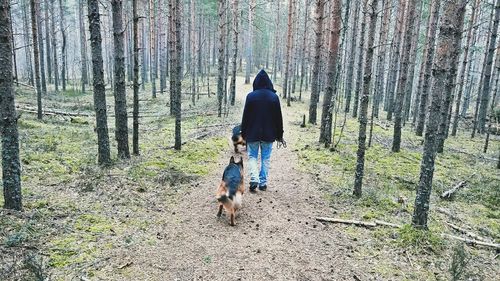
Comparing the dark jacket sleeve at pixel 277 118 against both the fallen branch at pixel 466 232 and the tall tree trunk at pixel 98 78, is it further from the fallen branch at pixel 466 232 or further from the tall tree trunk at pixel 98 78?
the tall tree trunk at pixel 98 78

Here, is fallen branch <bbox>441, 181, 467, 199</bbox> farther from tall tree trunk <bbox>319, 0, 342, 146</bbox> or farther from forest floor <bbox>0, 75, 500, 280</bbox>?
tall tree trunk <bbox>319, 0, 342, 146</bbox>

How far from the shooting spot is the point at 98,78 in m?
8.59

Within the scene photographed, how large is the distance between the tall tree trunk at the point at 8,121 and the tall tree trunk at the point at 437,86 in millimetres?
6726

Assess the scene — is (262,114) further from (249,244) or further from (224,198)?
(249,244)

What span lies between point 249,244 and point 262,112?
2951mm

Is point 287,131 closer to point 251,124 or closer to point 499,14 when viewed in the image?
point 251,124

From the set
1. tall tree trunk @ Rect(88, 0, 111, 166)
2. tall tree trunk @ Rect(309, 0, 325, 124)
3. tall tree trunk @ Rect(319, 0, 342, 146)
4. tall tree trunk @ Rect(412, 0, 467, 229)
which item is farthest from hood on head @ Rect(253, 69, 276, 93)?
tall tree trunk @ Rect(309, 0, 325, 124)

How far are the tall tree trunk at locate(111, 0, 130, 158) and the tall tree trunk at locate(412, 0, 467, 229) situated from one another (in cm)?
720

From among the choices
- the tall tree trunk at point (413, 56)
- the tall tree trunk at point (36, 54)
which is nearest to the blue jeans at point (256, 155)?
the tall tree trunk at point (36, 54)

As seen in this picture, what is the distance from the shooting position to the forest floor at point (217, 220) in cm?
490

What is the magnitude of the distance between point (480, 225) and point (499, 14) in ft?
41.3

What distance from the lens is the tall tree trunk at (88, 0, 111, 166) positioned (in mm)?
8148

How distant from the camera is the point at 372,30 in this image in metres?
6.98

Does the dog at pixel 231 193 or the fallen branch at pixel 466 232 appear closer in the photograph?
the dog at pixel 231 193
